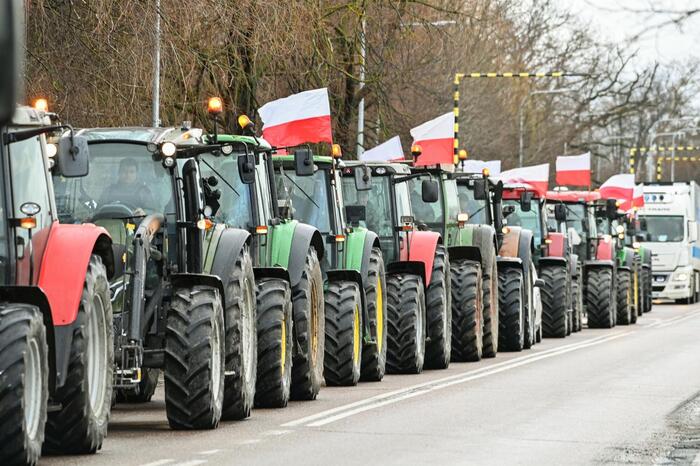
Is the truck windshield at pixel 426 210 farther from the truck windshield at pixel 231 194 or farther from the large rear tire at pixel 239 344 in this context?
the large rear tire at pixel 239 344

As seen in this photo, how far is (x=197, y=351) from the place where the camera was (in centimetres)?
1134

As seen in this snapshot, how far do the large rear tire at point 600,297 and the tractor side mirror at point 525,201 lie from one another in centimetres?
541

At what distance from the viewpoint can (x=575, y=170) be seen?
40.6 m

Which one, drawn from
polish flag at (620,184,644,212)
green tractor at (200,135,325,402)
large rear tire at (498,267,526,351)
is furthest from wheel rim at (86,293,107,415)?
polish flag at (620,184,644,212)

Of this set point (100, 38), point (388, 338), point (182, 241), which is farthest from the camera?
point (388, 338)

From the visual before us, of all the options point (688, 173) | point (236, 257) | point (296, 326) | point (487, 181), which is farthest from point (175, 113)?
point (688, 173)

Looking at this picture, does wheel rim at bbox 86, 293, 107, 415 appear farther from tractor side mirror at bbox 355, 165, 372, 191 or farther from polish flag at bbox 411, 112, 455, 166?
polish flag at bbox 411, 112, 455, 166

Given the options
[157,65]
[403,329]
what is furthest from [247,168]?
[403,329]

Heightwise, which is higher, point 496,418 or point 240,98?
point 240,98

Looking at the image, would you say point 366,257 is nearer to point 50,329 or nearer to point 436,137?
point 50,329

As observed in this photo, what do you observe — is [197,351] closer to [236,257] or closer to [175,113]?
[236,257]

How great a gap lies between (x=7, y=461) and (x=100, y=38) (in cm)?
925

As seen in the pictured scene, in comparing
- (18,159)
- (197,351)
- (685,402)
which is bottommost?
(685,402)

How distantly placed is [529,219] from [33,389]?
21321mm
